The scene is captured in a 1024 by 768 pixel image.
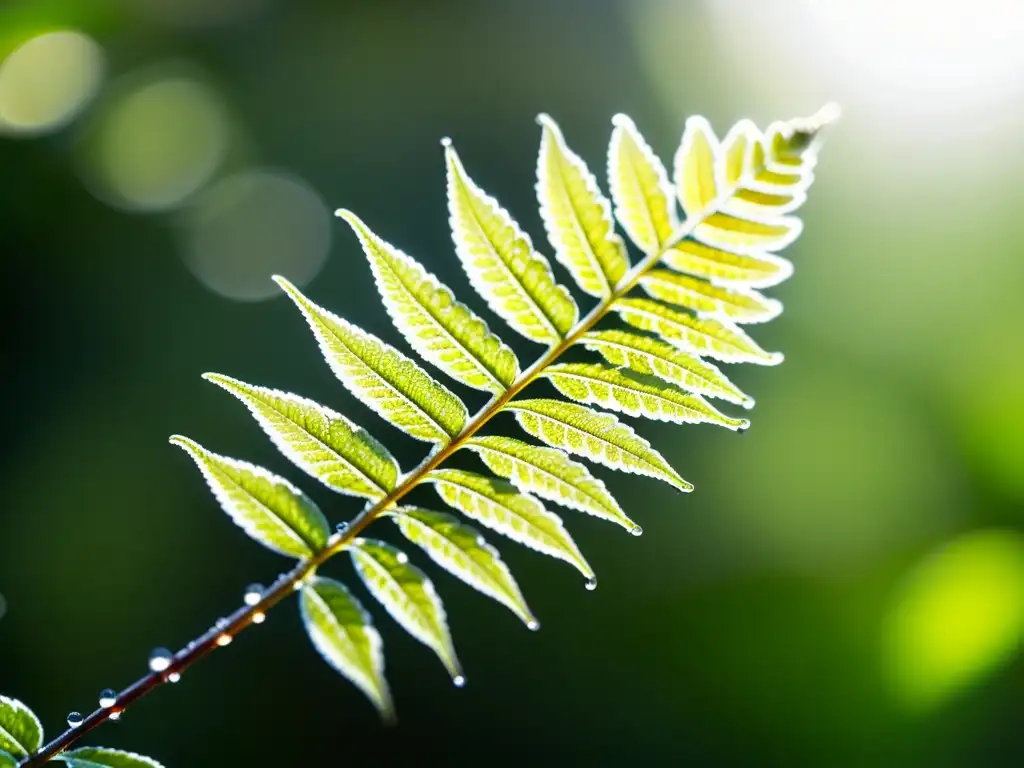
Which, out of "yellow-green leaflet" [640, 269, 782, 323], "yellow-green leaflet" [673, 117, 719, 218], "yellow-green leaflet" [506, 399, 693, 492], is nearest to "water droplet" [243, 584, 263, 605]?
"yellow-green leaflet" [506, 399, 693, 492]

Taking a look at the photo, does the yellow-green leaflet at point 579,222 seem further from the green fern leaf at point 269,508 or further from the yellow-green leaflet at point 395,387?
the green fern leaf at point 269,508

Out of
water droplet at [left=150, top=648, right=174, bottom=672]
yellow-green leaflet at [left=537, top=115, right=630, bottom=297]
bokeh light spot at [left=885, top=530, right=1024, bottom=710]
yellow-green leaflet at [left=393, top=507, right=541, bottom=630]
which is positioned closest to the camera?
water droplet at [left=150, top=648, right=174, bottom=672]

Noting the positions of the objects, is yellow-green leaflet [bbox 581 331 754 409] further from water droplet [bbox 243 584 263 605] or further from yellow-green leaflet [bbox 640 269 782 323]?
water droplet [bbox 243 584 263 605]

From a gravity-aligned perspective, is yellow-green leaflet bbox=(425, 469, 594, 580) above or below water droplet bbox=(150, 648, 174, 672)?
below

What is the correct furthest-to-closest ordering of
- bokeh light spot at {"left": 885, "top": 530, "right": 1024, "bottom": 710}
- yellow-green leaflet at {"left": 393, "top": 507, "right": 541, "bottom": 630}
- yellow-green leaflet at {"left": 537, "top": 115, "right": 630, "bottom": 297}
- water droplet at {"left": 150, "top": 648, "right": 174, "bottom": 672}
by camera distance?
bokeh light spot at {"left": 885, "top": 530, "right": 1024, "bottom": 710}
yellow-green leaflet at {"left": 537, "top": 115, "right": 630, "bottom": 297}
yellow-green leaflet at {"left": 393, "top": 507, "right": 541, "bottom": 630}
water droplet at {"left": 150, "top": 648, "right": 174, "bottom": 672}

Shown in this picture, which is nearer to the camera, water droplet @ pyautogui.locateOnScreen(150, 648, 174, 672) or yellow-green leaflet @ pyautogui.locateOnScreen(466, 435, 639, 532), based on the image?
water droplet @ pyautogui.locateOnScreen(150, 648, 174, 672)

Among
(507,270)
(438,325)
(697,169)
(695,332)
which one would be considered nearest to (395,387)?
(438,325)

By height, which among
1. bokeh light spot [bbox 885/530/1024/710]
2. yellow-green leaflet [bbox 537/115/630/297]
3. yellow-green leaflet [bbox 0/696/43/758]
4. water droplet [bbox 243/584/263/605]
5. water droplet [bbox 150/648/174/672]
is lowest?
bokeh light spot [bbox 885/530/1024/710]
